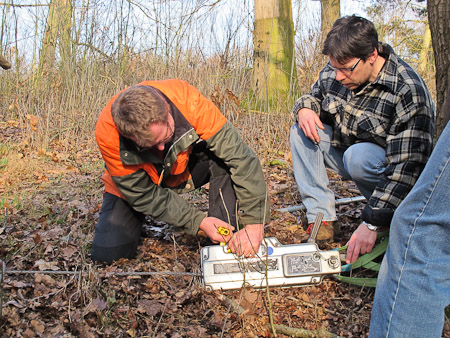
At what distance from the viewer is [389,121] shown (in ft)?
Answer: 8.66

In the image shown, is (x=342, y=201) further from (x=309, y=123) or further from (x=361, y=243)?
(x=361, y=243)

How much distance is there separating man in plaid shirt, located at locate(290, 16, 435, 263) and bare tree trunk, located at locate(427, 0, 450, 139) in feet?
0.48

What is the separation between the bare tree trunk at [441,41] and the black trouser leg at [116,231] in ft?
7.09

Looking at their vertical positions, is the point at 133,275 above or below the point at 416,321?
below

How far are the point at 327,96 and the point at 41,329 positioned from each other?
2.32m

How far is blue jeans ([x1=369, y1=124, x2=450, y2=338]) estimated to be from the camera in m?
1.34

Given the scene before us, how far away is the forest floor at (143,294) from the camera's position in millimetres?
2074

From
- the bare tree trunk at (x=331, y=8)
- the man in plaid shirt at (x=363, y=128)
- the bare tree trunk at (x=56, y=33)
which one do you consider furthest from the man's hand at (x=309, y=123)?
the bare tree trunk at (x=331, y=8)

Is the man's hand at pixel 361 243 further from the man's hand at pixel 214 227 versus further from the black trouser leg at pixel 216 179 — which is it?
the black trouser leg at pixel 216 179

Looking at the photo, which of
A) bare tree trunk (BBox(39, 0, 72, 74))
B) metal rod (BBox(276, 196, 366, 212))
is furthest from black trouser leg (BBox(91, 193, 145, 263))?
bare tree trunk (BBox(39, 0, 72, 74))

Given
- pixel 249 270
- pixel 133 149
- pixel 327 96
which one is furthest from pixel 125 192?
pixel 327 96

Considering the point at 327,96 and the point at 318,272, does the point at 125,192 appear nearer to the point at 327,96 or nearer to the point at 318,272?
the point at 318,272

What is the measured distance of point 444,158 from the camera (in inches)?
52.7

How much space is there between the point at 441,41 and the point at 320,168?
3.64 feet
